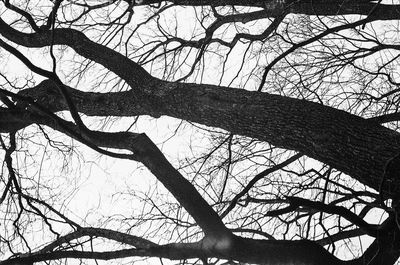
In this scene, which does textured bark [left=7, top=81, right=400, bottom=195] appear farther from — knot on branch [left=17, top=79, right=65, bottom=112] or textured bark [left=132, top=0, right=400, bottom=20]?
textured bark [left=132, top=0, right=400, bottom=20]

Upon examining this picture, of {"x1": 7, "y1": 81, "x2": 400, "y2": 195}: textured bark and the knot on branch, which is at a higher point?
the knot on branch

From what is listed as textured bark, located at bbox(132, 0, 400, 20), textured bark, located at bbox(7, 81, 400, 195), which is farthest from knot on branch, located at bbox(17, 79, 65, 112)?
textured bark, located at bbox(132, 0, 400, 20)

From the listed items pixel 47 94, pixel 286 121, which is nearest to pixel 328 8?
pixel 286 121

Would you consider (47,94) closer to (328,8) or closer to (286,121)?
(286,121)

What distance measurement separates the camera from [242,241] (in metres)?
3.21

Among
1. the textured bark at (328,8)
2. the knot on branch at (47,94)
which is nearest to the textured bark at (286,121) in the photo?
the knot on branch at (47,94)

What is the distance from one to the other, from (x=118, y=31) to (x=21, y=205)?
2.26 meters

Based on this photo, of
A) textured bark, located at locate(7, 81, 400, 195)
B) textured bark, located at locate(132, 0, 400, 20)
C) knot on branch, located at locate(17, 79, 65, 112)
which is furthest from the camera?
textured bark, located at locate(132, 0, 400, 20)

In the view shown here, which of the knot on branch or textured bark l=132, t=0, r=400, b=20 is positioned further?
textured bark l=132, t=0, r=400, b=20

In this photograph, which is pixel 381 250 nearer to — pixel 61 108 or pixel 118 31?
pixel 61 108

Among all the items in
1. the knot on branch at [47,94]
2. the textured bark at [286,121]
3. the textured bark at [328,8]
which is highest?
the knot on branch at [47,94]

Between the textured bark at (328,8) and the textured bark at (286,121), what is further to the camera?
the textured bark at (328,8)

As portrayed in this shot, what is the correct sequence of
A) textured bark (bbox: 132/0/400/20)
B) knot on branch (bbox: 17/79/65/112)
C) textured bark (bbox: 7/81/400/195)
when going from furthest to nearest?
textured bark (bbox: 132/0/400/20) < knot on branch (bbox: 17/79/65/112) < textured bark (bbox: 7/81/400/195)

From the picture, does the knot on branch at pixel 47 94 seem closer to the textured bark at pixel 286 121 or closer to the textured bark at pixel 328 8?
the textured bark at pixel 286 121
